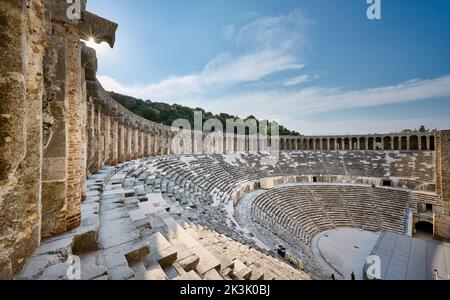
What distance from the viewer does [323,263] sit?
11633 mm

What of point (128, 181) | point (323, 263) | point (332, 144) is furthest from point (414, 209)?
point (128, 181)

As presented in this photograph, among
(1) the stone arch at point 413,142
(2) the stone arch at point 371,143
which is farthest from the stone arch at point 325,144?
(1) the stone arch at point 413,142

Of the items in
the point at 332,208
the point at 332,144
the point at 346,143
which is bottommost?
the point at 332,208

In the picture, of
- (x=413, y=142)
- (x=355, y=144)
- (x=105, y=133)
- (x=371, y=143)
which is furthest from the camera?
(x=355, y=144)

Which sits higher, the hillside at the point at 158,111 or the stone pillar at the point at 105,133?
the hillside at the point at 158,111

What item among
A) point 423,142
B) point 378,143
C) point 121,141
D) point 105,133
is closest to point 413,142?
point 423,142

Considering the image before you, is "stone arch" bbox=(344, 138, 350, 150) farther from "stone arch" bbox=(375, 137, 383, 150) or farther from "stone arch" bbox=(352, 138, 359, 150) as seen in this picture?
"stone arch" bbox=(375, 137, 383, 150)

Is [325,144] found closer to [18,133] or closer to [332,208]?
[332,208]

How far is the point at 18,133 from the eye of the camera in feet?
6.22

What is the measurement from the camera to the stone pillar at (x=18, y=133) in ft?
5.91

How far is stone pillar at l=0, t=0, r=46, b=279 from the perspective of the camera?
180cm

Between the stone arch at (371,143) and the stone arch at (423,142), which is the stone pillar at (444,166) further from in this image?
the stone arch at (371,143)

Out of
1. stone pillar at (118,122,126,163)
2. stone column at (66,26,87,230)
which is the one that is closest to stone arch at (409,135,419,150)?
stone pillar at (118,122,126,163)

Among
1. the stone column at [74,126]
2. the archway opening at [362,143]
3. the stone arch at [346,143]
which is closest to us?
the stone column at [74,126]
